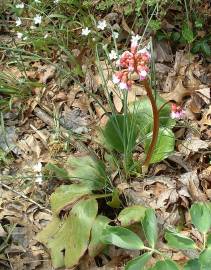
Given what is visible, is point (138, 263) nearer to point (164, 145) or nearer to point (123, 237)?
point (123, 237)

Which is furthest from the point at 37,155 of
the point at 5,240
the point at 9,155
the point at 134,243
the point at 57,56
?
the point at 134,243

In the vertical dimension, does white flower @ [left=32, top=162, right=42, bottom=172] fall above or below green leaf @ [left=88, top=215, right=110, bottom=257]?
above

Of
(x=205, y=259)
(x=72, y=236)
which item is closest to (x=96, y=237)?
(x=72, y=236)

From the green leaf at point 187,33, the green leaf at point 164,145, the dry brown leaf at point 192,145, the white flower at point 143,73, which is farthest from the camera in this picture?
the green leaf at point 187,33

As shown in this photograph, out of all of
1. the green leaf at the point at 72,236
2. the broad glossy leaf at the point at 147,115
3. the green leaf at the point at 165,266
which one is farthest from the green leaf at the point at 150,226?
the broad glossy leaf at the point at 147,115

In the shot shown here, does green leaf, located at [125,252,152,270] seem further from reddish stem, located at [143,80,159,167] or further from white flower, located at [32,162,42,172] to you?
white flower, located at [32,162,42,172]

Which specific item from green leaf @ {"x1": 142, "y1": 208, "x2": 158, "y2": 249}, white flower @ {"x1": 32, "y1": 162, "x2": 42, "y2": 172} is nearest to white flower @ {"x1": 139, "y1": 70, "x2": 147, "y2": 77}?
green leaf @ {"x1": 142, "y1": 208, "x2": 158, "y2": 249}

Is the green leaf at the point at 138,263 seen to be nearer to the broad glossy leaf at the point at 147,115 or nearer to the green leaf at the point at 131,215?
the green leaf at the point at 131,215
